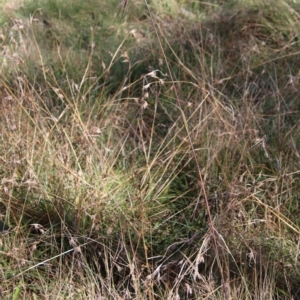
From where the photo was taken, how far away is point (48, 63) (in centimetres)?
394

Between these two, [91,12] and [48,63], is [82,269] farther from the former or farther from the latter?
[91,12]

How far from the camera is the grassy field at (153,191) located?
2467mm

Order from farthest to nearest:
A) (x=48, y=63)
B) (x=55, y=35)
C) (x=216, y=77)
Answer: (x=55, y=35), (x=48, y=63), (x=216, y=77)

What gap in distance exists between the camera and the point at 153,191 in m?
2.90

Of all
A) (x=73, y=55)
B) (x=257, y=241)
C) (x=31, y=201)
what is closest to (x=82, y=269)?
(x=31, y=201)

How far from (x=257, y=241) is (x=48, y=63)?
1981mm

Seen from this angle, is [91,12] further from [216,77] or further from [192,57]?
[216,77]

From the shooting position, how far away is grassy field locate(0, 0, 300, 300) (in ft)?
8.09

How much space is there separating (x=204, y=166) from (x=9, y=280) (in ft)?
3.45

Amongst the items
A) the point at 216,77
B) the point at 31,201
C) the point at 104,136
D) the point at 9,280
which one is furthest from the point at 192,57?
the point at 9,280

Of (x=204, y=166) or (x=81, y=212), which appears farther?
(x=204, y=166)

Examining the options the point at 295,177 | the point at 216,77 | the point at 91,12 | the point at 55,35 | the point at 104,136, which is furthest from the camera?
the point at 91,12

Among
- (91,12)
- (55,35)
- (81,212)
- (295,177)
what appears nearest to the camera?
(81,212)

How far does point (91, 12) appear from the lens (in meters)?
Result: 4.78
